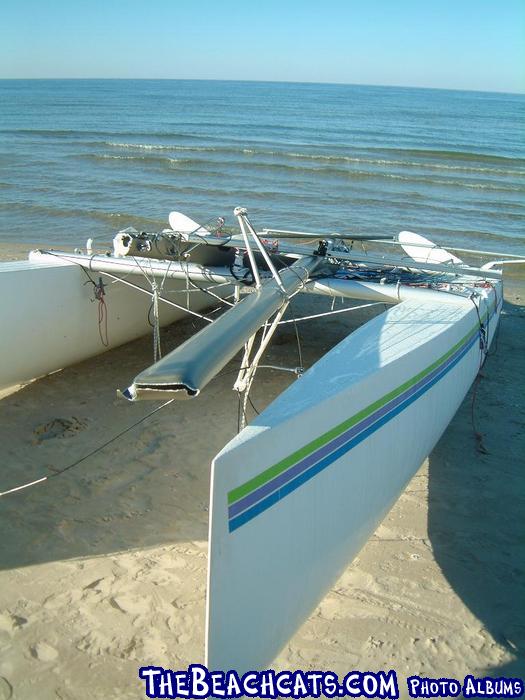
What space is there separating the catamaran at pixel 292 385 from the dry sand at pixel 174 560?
215 mm

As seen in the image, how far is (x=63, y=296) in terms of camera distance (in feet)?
16.8

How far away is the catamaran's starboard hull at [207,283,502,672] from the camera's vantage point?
231 cm

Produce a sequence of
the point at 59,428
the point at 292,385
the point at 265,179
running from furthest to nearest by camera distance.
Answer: the point at 265,179 → the point at 59,428 → the point at 292,385

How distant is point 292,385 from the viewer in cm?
292

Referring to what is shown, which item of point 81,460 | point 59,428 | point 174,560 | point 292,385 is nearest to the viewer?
point 292,385

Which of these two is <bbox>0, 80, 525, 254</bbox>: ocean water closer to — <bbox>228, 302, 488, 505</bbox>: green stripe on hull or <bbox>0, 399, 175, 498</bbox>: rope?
<bbox>0, 399, 175, 498</bbox>: rope

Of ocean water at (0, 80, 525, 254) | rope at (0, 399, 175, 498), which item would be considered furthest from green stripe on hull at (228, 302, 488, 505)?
ocean water at (0, 80, 525, 254)

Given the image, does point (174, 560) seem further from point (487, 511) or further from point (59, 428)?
point (487, 511)

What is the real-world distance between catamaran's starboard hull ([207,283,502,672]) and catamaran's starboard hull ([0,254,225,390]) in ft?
7.97

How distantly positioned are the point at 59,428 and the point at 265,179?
12851mm

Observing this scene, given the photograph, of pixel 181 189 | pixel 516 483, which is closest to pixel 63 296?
pixel 516 483

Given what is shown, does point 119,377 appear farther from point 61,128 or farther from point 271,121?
point 271,121

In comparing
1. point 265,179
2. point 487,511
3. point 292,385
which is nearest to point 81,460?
point 292,385

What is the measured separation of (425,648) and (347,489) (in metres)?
0.71
